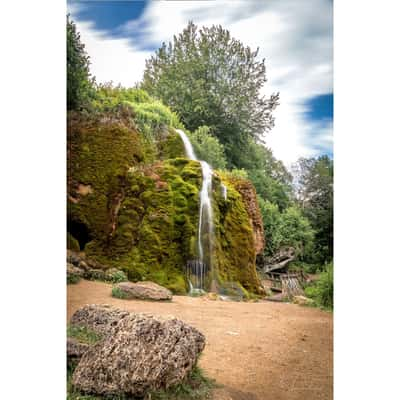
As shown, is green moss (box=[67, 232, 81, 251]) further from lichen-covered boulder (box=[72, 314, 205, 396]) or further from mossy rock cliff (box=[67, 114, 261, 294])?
lichen-covered boulder (box=[72, 314, 205, 396])

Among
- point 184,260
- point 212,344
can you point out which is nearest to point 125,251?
point 184,260

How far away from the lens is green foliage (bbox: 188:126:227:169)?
5.85 m

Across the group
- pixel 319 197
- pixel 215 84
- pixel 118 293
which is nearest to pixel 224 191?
pixel 319 197

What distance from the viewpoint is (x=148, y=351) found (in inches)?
191

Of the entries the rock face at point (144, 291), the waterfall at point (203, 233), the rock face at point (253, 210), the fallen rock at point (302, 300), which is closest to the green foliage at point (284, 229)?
the rock face at point (253, 210)

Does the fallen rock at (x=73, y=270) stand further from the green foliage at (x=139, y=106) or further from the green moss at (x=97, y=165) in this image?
the green foliage at (x=139, y=106)

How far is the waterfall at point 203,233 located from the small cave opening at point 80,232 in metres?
1.06

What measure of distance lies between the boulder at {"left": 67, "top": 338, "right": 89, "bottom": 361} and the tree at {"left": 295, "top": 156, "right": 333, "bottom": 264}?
2229 mm

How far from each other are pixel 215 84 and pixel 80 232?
6.41 ft

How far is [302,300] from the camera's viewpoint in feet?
18.4

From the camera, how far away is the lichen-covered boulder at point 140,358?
15.9 ft

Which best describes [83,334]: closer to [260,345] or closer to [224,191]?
[260,345]

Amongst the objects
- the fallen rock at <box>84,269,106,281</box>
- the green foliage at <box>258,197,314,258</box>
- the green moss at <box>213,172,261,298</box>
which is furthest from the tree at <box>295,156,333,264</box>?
the fallen rock at <box>84,269,106,281</box>
